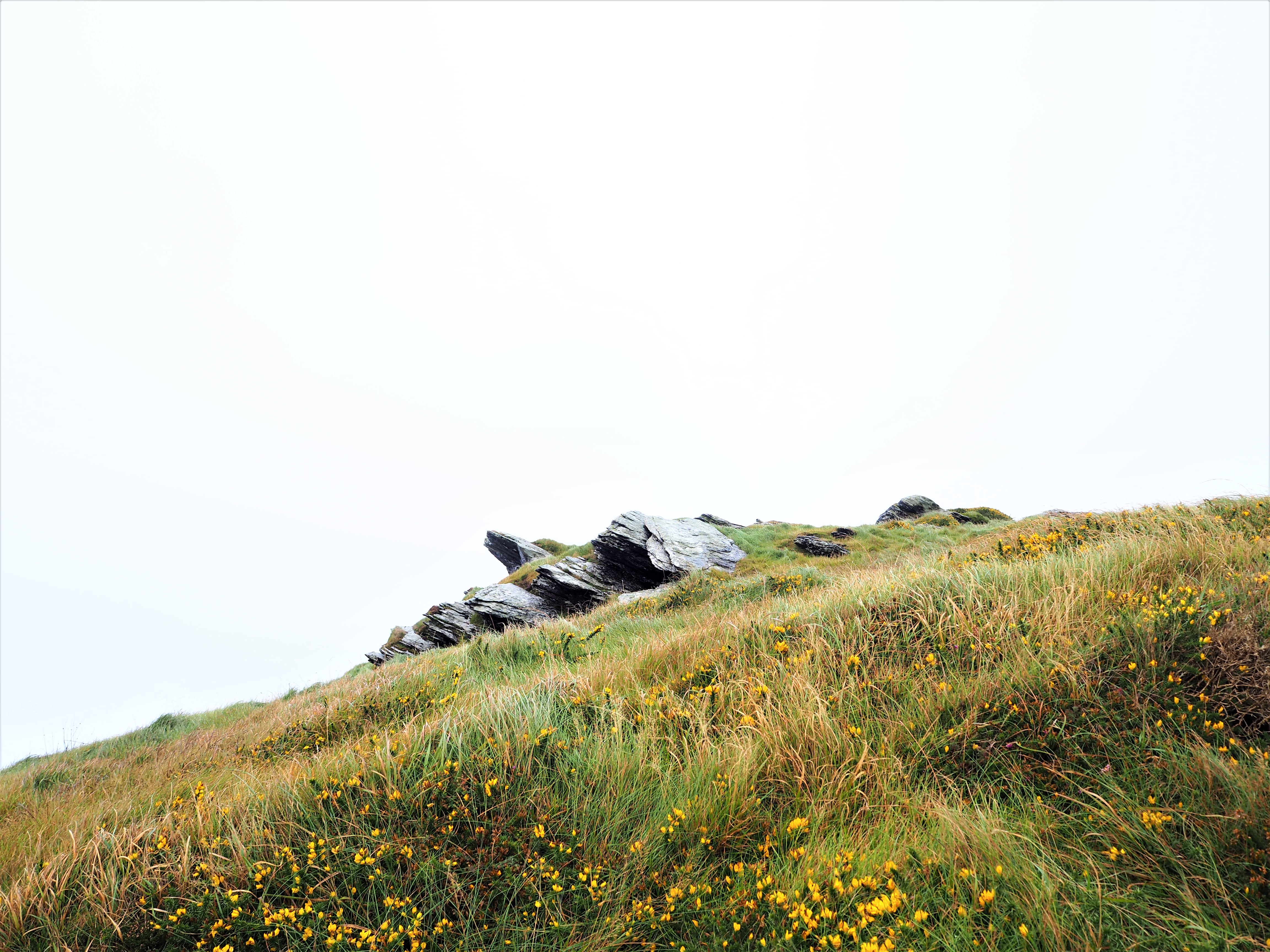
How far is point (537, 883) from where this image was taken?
8.81ft

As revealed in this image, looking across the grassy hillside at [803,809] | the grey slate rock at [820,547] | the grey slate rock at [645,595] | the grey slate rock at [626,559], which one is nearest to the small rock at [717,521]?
the grey slate rock at [820,547]

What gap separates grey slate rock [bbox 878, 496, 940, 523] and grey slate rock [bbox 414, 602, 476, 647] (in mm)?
29570

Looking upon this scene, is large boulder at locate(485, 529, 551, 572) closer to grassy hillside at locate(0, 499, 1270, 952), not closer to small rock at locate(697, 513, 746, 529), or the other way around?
small rock at locate(697, 513, 746, 529)

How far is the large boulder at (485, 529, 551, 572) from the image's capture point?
35469 mm

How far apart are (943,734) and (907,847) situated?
3.62 feet

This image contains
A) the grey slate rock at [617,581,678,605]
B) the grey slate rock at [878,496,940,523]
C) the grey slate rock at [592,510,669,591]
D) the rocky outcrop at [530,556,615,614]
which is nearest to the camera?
the grey slate rock at [617,581,678,605]

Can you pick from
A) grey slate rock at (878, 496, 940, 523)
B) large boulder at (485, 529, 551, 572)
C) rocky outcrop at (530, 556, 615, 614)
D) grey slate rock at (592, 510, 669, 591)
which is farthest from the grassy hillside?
grey slate rock at (878, 496, 940, 523)

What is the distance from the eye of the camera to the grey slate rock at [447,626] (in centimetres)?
2073

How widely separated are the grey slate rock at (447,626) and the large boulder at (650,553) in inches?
248

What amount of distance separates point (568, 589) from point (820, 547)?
12549mm

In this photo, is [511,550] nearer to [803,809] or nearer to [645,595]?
[645,595]

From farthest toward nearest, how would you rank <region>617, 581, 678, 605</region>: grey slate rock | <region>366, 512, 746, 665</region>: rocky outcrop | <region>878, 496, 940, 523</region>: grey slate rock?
<region>878, 496, 940, 523</region>: grey slate rock, <region>366, 512, 746, 665</region>: rocky outcrop, <region>617, 581, 678, 605</region>: grey slate rock

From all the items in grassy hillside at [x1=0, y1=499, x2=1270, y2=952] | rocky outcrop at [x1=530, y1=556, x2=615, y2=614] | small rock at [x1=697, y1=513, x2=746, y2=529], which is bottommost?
grassy hillside at [x1=0, y1=499, x2=1270, y2=952]

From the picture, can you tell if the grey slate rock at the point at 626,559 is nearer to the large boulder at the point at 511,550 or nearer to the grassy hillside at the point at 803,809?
the large boulder at the point at 511,550
